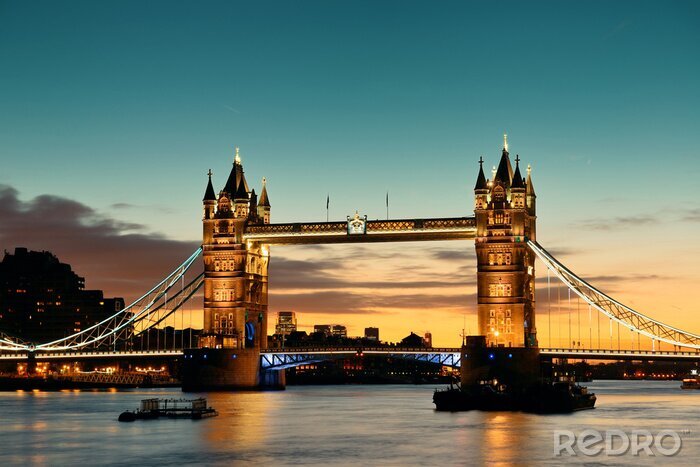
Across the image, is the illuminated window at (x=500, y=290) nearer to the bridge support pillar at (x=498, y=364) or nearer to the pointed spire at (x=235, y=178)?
the bridge support pillar at (x=498, y=364)

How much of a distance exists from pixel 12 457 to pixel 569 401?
47100 millimetres

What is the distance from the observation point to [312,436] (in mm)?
70000

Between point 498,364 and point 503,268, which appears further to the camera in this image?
point 503,268

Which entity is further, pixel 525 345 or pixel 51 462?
pixel 525 345

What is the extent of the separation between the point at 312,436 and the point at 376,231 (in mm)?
51518

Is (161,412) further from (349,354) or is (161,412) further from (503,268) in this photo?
(349,354)

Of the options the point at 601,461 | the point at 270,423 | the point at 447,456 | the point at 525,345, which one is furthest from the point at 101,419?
the point at 525,345

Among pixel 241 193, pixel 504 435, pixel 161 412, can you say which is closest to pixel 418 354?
pixel 241 193

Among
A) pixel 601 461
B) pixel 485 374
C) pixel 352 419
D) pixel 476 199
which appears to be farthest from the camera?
pixel 476 199

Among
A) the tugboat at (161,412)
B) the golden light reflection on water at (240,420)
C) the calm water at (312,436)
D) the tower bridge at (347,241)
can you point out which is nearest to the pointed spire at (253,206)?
the tower bridge at (347,241)

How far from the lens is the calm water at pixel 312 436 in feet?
188

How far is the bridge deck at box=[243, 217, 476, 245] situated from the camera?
387ft

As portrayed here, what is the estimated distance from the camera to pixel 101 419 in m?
83.3

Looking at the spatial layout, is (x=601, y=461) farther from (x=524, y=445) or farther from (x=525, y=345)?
(x=525, y=345)
